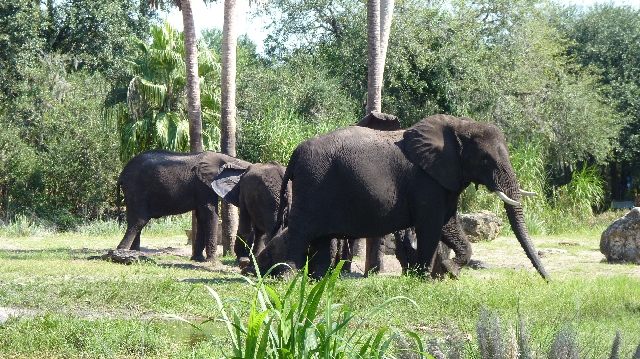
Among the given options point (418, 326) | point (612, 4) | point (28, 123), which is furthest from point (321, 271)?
point (612, 4)

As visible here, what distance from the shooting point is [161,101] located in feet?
82.3

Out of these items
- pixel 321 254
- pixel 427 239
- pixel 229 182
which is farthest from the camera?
pixel 229 182

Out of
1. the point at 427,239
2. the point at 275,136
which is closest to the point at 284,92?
the point at 275,136

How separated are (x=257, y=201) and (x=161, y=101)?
37.0 feet

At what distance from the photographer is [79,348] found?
7.08m

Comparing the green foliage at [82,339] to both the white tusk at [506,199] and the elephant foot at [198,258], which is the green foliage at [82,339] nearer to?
the white tusk at [506,199]

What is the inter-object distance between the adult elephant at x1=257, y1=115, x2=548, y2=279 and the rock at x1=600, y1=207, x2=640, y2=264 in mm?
4851

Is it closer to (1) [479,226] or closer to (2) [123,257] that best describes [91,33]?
(1) [479,226]

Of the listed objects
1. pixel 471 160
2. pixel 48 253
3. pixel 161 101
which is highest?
pixel 161 101

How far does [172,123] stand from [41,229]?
485 centimetres

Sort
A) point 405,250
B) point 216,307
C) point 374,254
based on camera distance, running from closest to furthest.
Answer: point 216,307, point 405,250, point 374,254

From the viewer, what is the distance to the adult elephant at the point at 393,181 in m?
11.2

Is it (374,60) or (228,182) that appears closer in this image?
(228,182)

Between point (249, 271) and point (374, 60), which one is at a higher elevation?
point (374, 60)
